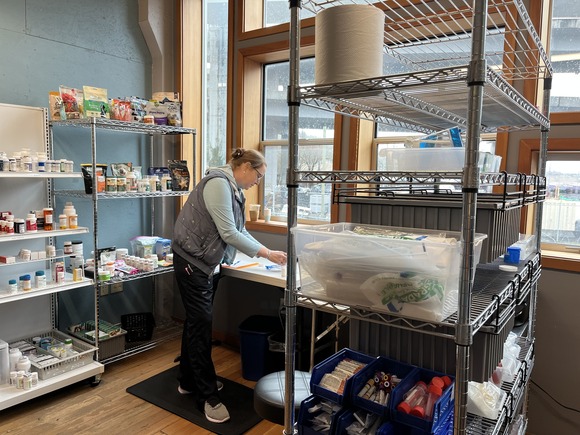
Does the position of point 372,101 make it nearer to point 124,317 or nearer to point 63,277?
point 63,277

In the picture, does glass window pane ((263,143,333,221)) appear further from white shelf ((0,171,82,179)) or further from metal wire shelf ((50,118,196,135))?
white shelf ((0,171,82,179))

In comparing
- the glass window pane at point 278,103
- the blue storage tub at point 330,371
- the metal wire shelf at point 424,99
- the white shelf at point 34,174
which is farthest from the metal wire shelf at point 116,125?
the blue storage tub at point 330,371

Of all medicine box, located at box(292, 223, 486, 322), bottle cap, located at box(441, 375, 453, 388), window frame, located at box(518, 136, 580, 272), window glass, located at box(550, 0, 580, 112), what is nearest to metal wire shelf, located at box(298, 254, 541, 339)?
medicine box, located at box(292, 223, 486, 322)

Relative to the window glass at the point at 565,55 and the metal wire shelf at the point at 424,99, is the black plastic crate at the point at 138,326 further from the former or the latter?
the window glass at the point at 565,55

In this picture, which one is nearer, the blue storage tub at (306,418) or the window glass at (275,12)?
the blue storage tub at (306,418)

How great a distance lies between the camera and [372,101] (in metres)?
1.50

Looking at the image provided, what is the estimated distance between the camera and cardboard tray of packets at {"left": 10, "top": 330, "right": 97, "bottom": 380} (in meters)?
2.71

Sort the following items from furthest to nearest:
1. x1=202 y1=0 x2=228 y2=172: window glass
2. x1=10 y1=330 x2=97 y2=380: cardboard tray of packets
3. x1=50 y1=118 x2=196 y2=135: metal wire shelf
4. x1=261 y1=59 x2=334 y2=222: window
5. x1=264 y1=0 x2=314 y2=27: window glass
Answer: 1. x1=202 y1=0 x2=228 y2=172: window glass
2. x1=264 y1=0 x2=314 y2=27: window glass
3. x1=261 y1=59 x2=334 y2=222: window
4. x1=50 y1=118 x2=196 y2=135: metal wire shelf
5. x1=10 y1=330 x2=97 y2=380: cardboard tray of packets

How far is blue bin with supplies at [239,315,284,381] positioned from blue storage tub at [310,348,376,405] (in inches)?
59.9

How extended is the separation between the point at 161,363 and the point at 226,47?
8.34ft

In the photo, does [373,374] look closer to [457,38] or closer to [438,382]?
[438,382]

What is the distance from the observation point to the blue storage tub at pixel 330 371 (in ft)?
4.31

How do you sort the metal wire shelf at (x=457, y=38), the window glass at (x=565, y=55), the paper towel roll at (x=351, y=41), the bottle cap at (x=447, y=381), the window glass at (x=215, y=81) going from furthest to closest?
the window glass at (x=215, y=81), the window glass at (x=565, y=55), the metal wire shelf at (x=457, y=38), the bottle cap at (x=447, y=381), the paper towel roll at (x=351, y=41)

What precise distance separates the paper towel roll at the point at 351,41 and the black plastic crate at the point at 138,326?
9.36 feet
